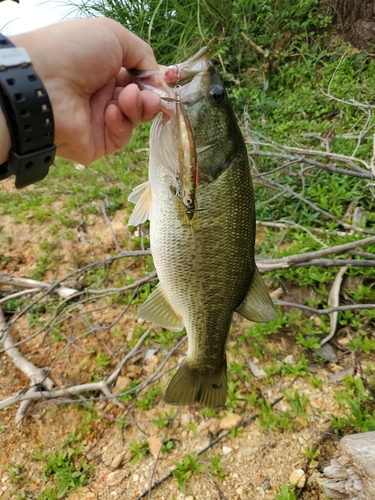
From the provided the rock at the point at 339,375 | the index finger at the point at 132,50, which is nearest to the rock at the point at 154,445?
the rock at the point at 339,375

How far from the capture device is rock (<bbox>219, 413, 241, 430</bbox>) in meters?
2.18

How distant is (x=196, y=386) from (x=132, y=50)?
156cm

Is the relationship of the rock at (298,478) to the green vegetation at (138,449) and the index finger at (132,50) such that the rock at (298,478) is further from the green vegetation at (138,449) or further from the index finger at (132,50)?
the index finger at (132,50)

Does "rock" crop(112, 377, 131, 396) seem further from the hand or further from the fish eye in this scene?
the fish eye

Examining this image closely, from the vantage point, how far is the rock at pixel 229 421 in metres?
2.18

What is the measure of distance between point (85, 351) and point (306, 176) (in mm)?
2523

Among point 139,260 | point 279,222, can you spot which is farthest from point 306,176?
point 139,260

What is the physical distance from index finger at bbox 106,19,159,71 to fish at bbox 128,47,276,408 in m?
0.09

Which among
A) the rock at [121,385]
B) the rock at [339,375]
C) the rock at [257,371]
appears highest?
the rock at [339,375]

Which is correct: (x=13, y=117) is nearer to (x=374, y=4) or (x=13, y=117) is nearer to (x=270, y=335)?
(x=270, y=335)

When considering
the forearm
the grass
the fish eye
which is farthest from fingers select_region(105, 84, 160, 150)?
the grass

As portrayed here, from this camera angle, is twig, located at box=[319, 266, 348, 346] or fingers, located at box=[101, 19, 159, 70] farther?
twig, located at box=[319, 266, 348, 346]

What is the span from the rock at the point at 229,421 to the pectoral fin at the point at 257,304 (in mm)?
965

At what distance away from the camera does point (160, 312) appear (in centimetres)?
170
